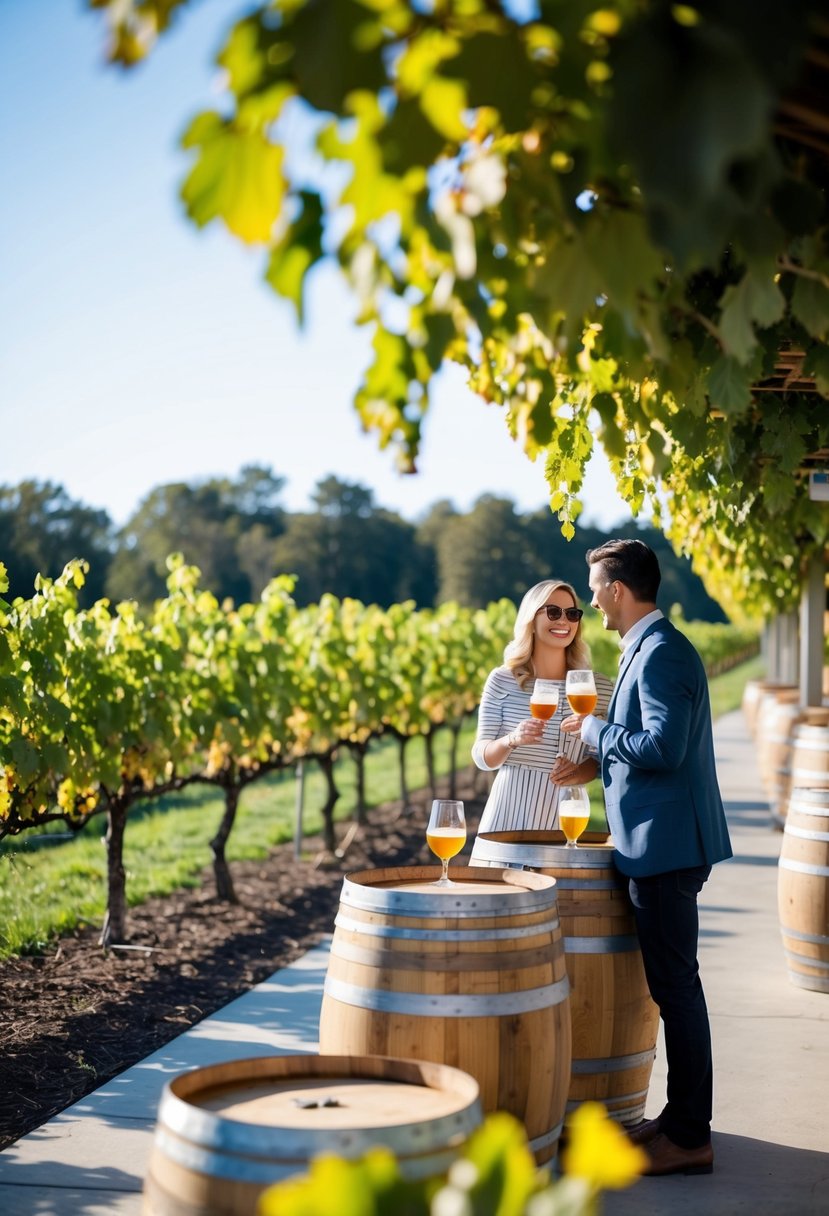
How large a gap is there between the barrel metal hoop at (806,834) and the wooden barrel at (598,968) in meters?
2.24

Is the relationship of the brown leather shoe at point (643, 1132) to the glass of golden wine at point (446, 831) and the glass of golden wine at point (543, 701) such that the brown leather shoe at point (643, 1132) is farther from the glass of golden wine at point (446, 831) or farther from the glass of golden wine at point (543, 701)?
the glass of golden wine at point (543, 701)

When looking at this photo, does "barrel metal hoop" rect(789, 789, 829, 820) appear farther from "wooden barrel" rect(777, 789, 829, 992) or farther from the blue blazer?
the blue blazer

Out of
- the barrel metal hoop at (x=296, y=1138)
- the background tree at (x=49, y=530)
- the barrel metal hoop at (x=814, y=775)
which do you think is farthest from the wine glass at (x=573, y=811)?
the background tree at (x=49, y=530)

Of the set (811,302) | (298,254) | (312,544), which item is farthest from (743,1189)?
(312,544)

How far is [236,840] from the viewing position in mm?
11688

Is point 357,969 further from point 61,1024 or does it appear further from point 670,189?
point 61,1024

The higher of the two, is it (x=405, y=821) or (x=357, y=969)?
(x=357, y=969)

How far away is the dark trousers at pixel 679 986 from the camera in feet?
11.6

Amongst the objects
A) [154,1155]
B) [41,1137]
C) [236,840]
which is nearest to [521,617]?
[41,1137]

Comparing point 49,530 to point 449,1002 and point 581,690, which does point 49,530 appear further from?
point 449,1002

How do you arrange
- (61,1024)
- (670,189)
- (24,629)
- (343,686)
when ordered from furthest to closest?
1. (343,686)
2. (24,629)
3. (61,1024)
4. (670,189)

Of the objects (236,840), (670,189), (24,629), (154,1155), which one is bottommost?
(236,840)

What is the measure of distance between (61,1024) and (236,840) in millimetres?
6281

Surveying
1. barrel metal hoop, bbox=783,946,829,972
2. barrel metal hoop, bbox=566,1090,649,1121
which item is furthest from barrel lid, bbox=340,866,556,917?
barrel metal hoop, bbox=783,946,829,972
